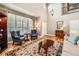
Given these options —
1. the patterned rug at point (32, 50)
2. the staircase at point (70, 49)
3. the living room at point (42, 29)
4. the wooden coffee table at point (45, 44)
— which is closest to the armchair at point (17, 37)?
the living room at point (42, 29)

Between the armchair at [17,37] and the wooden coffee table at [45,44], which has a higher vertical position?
the armchair at [17,37]

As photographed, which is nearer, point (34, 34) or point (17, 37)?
point (17, 37)

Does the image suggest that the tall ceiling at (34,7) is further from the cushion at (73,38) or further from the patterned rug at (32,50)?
the cushion at (73,38)

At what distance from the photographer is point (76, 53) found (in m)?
2.40

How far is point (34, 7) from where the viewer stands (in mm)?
2434

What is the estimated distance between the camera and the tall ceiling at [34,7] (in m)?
2.40

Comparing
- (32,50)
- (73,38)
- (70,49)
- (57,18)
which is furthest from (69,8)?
(32,50)

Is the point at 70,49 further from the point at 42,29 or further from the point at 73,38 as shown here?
the point at 42,29

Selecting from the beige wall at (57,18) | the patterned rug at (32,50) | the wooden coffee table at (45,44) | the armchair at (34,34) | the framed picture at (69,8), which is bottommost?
the patterned rug at (32,50)

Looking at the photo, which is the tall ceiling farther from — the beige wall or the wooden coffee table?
the wooden coffee table

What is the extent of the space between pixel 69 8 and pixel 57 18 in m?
0.30

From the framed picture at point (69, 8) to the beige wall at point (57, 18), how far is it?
0.19ft

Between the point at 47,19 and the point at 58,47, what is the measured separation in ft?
1.93

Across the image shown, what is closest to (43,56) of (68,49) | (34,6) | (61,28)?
(68,49)
